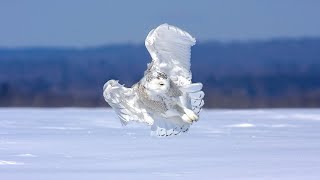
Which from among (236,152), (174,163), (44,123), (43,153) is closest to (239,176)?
(174,163)

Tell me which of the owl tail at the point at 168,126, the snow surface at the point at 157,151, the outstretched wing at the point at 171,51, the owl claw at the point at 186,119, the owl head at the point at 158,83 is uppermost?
the outstretched wing at the point at 171,51

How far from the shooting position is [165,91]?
980cm

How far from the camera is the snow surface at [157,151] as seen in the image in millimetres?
8273

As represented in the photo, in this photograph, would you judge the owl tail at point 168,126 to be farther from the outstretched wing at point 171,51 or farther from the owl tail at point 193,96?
the outstretched wing at point 171,51

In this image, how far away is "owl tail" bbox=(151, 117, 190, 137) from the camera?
9.99 meters

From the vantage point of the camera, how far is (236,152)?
988 cm

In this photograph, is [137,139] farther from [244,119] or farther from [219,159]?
[244,119]

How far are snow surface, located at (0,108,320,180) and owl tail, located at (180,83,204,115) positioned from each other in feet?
1.54

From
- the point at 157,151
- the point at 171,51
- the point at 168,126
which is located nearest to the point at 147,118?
the point at 168,126

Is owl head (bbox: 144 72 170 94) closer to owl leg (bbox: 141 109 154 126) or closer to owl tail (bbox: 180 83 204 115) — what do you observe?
owl tail (bbox: 180 83 204 115)

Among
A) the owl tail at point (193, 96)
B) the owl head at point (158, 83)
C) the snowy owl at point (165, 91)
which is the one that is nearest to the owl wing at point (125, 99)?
the snowy owl at point (165, 91)

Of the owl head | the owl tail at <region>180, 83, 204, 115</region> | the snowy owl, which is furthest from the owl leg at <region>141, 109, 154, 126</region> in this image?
the owl tail at <region>180, 83, 204, 115</region>

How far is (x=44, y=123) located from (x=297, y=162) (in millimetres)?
6035

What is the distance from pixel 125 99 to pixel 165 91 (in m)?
0.45
